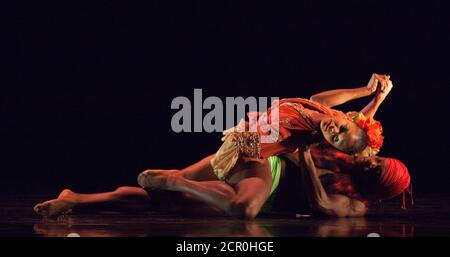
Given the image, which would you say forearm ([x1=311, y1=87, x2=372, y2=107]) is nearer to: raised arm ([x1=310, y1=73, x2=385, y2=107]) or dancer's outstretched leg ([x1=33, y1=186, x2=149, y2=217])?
raised arm ([x1=310, y1=73, x2=385, y2=107])

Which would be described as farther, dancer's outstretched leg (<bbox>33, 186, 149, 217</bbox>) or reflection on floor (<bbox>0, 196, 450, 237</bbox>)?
dancer's outstretched leg (<bbox>33, 186, 149, 217</bbox>)

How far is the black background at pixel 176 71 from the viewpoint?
538 cm

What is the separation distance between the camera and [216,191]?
372 cm

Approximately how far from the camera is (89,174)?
549 centimetres

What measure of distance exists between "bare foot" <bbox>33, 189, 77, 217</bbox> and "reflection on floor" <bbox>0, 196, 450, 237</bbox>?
0.04 meters

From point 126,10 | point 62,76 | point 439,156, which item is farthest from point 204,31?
point 439,156

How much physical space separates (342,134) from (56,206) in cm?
130

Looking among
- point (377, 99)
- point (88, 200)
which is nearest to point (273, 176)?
point (377, 99)

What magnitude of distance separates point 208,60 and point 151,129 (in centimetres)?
60

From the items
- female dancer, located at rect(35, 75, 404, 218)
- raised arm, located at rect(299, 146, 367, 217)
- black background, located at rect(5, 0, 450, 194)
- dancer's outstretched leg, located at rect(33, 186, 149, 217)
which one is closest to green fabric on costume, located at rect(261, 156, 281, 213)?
female dancer, located at rect(35, 75, 404, 218)

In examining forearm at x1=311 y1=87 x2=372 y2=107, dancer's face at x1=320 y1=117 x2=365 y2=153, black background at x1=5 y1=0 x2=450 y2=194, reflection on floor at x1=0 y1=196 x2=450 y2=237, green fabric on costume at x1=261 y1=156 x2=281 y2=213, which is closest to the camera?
reflection on floor at x1=0 y1=196 x2=450 y2=237

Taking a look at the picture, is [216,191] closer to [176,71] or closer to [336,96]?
[336,96]

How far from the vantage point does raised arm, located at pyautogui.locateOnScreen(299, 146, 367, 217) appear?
376 centimetres
